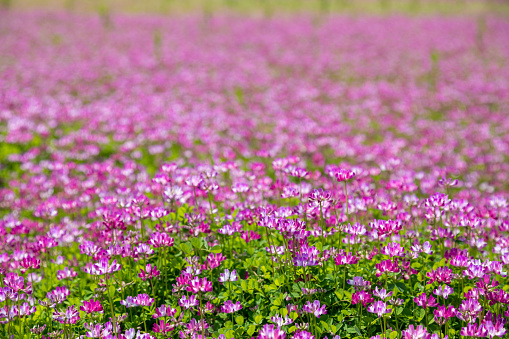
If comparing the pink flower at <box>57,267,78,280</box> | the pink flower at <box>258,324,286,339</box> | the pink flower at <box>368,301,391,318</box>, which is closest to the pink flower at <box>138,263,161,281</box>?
the pink flower at <box>57,267,78,280</box>

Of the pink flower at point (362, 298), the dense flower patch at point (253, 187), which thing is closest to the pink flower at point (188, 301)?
the dense flower patch at point (253, 187)

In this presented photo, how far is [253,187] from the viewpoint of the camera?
533 centimetres

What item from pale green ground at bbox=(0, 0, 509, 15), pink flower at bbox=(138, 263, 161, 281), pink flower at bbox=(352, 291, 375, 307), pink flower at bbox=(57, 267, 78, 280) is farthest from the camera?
pale green ground at bbox=(0, 0, 509, 15)

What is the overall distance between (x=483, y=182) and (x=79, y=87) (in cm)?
1313

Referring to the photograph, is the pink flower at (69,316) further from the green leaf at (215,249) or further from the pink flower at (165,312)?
the green leaf at (215,249)

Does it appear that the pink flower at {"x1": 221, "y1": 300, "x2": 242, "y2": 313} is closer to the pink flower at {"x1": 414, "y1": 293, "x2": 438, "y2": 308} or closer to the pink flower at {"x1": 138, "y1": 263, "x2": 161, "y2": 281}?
the pink flower at {"x1": 138, "y1": 263, "x2": 161, "y2": 281}

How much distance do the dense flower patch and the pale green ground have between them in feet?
53.8

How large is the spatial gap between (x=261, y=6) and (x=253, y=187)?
42.4 m

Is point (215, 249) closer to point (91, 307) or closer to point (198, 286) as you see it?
point (198, 286)

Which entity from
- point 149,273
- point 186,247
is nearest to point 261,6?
point 186,247

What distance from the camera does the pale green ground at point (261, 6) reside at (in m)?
41.7

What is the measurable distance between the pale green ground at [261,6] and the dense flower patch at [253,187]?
1639 cm

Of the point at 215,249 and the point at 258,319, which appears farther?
the point at 215,249

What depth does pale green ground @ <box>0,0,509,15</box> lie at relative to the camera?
41.7 meters
